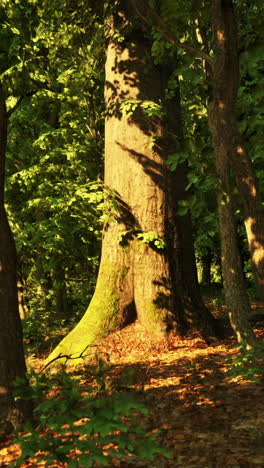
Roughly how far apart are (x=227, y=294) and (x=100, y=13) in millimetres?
6253

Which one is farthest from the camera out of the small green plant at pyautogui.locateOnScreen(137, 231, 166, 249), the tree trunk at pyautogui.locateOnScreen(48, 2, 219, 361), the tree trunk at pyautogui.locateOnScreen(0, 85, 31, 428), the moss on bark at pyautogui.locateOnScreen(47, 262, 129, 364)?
the tree trunk at pyautogui.locateOnScreen(48, 2, 219, 361)

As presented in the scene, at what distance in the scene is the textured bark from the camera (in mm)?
3621

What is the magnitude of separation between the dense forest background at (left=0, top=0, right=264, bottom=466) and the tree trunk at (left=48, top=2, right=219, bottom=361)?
4 cm

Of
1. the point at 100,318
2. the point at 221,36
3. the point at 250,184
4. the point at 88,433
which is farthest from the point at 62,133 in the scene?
the point at 88,433

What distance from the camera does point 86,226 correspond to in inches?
396

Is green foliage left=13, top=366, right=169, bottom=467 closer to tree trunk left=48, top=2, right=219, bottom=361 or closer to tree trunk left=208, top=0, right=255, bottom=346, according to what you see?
tree trunk left=208, top=0, right=255, bottom=346

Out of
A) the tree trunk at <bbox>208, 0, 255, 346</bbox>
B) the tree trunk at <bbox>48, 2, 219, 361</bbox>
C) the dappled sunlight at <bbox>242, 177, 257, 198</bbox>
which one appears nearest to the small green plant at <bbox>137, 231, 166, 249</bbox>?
the tree trunk at <bbox>48, 2, 219, 361</bbox>

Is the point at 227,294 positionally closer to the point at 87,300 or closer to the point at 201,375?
the point at 201,375

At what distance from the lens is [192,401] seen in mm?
5461

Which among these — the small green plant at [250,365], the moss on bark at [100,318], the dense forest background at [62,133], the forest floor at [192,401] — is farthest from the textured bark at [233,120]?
the moss on bark at [100,318]

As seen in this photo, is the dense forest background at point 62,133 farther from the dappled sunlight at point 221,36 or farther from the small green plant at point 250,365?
the dappled sunlight at point 221,36

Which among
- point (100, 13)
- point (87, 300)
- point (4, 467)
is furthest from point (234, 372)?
point (100, 13)

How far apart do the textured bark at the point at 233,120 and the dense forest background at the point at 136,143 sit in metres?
0.01

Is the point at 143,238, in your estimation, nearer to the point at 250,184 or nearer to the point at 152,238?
the point at 152,238
